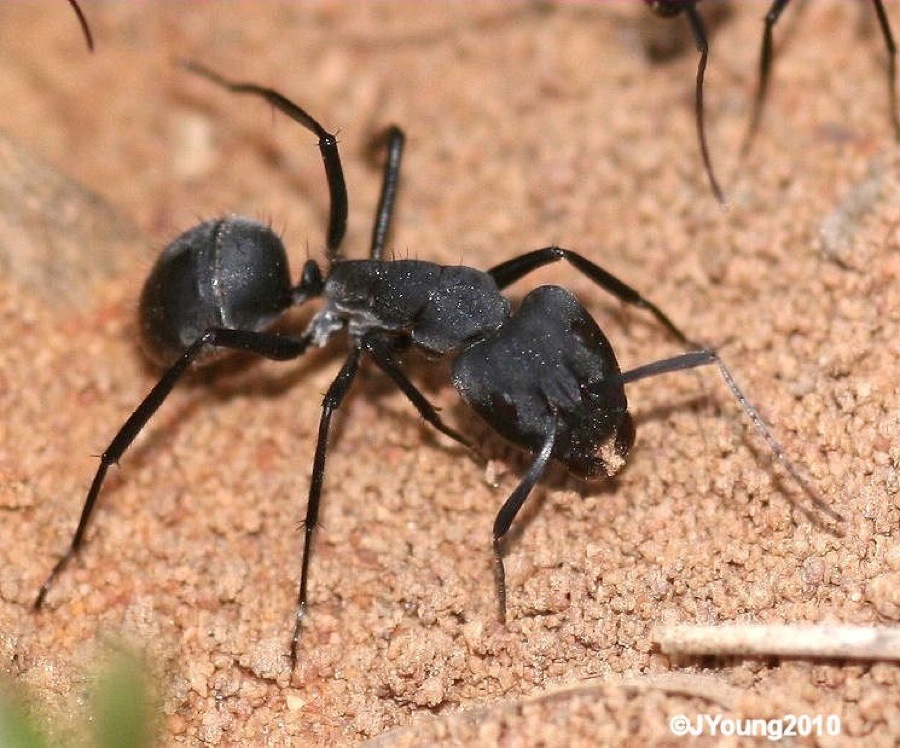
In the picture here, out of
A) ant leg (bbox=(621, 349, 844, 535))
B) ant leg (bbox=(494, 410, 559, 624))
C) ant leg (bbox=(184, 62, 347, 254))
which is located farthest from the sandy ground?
ant leg (bbox=(184, 62, 347, 254))

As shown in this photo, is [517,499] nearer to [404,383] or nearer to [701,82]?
[404,383]

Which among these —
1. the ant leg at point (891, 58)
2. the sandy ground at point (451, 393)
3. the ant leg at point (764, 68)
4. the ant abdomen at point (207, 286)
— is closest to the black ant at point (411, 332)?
the ant abdomen at point (207, 286)

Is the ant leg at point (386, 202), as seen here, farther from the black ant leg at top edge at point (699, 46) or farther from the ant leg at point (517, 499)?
the ant leg at point (517, 499)

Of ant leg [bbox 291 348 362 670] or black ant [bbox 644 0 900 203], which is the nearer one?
ant leg [bbox 291 348 362 670]

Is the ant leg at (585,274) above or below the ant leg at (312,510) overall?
above

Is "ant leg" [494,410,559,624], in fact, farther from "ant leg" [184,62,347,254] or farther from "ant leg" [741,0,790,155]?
"ant leg" [741,0,790,155]

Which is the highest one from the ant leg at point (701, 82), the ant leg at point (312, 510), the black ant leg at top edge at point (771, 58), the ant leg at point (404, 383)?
the black ant leg at top edge at point (771, 58)
